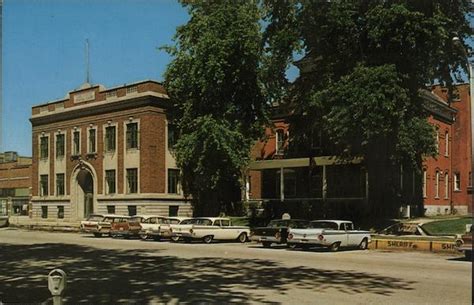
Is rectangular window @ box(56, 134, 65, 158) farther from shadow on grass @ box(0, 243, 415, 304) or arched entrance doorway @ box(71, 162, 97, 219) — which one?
shadow on grass @ box(0, 243, 415, 304)

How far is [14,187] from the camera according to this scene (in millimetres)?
78312

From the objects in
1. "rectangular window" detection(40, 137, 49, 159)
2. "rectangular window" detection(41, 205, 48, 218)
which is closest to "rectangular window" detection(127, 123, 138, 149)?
"rectangular window" detection(40, 137, 49, 159)

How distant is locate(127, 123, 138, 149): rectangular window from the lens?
5240 centimetres

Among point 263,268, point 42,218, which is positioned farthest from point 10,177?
point 263,268

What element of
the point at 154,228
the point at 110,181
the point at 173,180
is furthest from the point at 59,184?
the point at 154,228

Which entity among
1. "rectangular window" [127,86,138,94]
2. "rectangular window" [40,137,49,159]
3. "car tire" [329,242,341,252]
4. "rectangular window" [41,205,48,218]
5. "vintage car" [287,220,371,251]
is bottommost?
"rectangular window" [41,205,48,218]

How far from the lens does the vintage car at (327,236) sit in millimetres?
25703

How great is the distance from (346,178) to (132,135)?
19.0 m

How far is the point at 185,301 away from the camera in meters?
11.4

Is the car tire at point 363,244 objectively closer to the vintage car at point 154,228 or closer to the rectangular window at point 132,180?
the vintage car at point 154,228

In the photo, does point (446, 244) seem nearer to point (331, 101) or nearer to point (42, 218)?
point (331, 101)

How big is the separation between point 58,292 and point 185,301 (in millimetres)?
4406

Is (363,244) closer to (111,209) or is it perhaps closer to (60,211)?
(111,209)

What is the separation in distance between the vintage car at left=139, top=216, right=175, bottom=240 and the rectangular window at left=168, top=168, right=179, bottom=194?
15272mm
